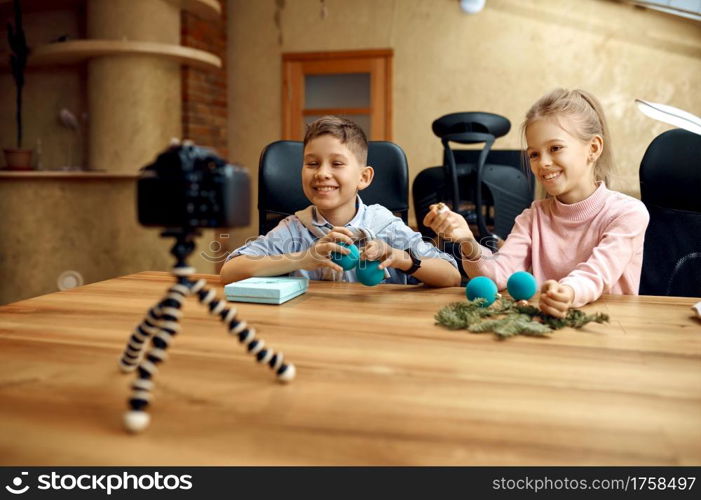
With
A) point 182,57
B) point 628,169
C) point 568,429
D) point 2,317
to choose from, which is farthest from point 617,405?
point 628,169

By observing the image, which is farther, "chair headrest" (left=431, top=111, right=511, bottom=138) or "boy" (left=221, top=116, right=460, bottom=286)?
"chair headrest" (left=431, top=111, right=511, bottom=138)

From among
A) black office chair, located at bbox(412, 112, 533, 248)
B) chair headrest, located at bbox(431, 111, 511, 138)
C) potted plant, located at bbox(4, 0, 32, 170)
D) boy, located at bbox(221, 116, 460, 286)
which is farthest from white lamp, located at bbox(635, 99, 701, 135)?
potted plant, located at bbox(4, 0, 32, 170)

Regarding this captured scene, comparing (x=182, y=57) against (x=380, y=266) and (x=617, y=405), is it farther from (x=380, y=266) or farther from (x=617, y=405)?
(x=617, y=405)

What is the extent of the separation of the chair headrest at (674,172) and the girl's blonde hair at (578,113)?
0.17 metres

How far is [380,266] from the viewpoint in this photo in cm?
118

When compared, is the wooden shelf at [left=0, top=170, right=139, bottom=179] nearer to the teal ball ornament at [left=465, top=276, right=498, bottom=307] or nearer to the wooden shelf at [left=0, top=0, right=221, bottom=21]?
the wooden shelf at [left=0, top=0, right=221, bottom=21]

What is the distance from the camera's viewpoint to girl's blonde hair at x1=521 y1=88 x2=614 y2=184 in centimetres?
140

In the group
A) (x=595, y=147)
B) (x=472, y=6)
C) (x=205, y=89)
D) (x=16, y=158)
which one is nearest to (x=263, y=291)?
(x=595, y=147)

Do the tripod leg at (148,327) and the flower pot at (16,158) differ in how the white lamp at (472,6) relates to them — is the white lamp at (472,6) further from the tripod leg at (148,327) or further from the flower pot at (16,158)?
the tripod leg at (148,327)

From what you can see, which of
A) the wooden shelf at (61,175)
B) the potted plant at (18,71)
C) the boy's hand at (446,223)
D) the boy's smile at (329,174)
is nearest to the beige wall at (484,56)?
the wooden shelf at (61,175)

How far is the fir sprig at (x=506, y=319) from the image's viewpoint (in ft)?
2.86

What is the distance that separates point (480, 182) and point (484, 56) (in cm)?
260

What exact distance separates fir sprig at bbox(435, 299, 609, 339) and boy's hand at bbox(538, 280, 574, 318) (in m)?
0.01

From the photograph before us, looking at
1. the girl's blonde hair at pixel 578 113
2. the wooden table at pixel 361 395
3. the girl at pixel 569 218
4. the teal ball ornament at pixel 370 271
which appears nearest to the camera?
the wooden table at pixel 361 395
